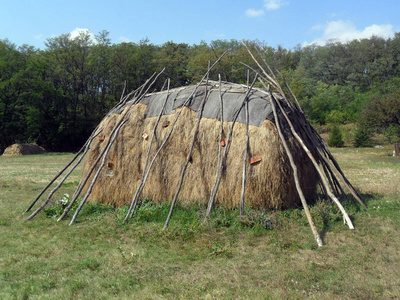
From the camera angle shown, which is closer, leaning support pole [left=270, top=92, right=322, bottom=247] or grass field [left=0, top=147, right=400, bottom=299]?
grass field [left=0, top=147, right=400, bottom=299]

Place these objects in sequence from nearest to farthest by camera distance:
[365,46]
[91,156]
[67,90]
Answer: [91,156] → [67,90] → [365,46]

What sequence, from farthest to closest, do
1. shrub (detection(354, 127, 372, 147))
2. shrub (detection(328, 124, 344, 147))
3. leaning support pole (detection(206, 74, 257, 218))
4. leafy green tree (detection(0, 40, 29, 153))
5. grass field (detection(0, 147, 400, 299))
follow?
shrub (detection(328, 124, 344, 147)), shrub (detection(354, 127, 372, 147)), leafy green tree (detection(0, 40, 29, 153)), leaning support pole (detection(206, 74, 257, 218)), grass field (detection(0, 147, 400, 299))

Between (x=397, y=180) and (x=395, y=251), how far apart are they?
8.59 meters

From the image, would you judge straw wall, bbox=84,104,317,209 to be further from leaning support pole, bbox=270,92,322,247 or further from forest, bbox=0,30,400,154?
forest, bbox=0,30,400,154

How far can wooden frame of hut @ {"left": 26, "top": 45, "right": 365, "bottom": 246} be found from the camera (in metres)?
7.58

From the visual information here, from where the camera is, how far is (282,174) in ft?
24.9

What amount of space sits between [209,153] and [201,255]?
2690 millimetres

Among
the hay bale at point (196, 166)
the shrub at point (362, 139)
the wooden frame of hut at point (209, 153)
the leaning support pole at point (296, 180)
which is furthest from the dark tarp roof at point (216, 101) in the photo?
the shrub at point (362, 139)

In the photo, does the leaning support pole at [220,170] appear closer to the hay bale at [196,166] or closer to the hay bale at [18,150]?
the hay bale at [196,166]

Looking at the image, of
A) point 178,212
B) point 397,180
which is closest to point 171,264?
point 178,212

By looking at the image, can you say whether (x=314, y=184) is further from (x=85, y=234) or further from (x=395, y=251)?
(x=85, y=234)

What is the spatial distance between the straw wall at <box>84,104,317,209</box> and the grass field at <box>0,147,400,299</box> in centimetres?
40

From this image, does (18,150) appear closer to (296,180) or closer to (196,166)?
(196,166)

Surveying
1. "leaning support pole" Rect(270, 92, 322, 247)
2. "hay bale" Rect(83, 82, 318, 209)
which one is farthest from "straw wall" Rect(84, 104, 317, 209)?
"leaning support pole" Rect(270, 92, 322, 247)
